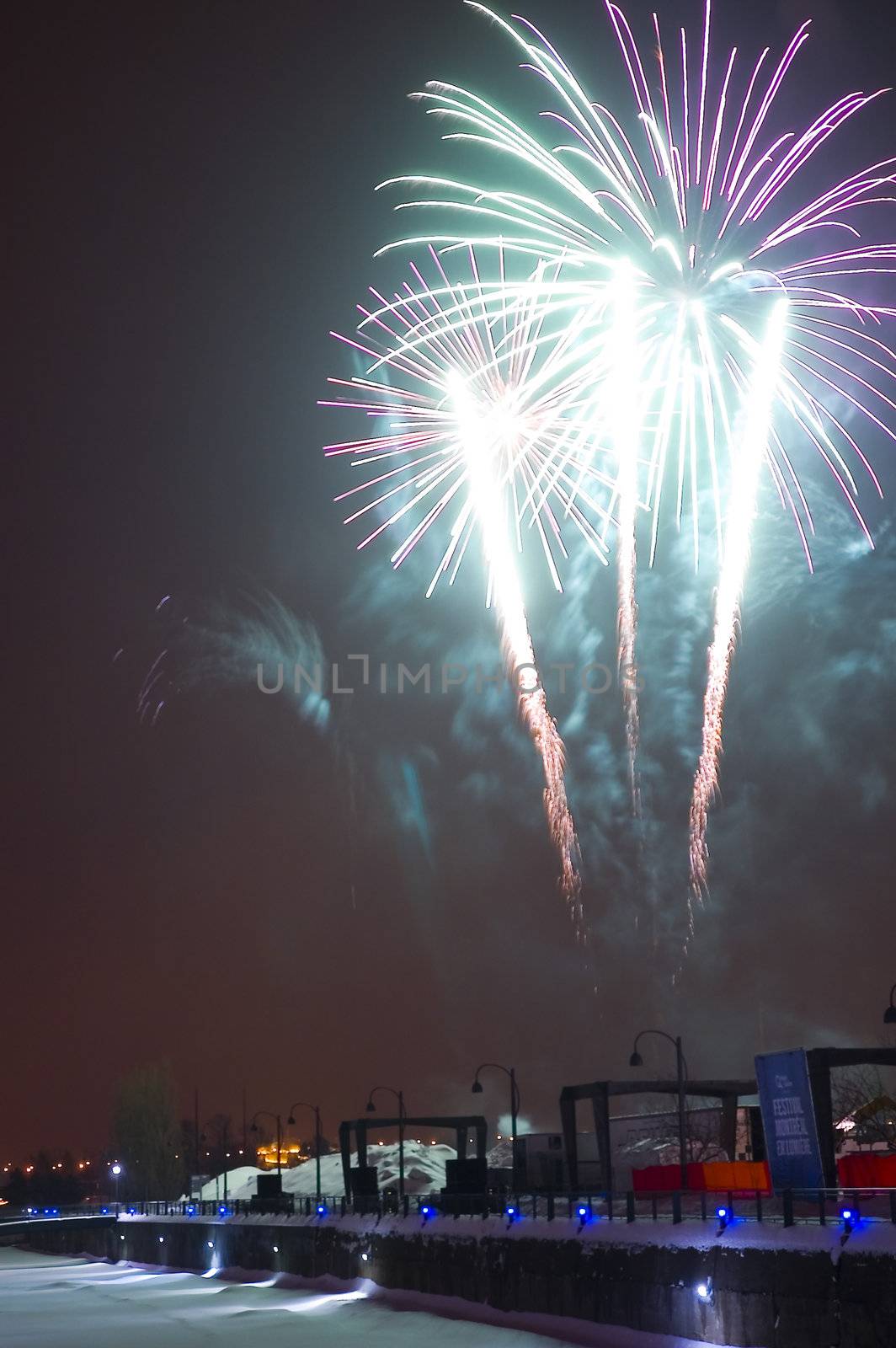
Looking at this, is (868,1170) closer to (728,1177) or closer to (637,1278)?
(637,1278)

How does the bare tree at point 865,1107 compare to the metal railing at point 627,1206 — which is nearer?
the metal railing at point 627,1206

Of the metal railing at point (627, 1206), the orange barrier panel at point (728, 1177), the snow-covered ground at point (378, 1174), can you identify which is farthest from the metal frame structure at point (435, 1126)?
the snow-covered ground at point (378, 1174)

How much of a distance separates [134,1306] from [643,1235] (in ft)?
94.9

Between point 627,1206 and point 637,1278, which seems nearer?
point 637,1278

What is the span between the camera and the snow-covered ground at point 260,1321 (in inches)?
1526

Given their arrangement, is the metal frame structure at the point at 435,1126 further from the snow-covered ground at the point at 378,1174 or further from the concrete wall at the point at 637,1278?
the snow-covered ground at the point at 378,1174

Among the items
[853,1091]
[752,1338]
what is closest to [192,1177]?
[853,1091]

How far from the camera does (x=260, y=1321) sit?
47.2 metres

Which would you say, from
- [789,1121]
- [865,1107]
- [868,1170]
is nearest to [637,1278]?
[789,1121]

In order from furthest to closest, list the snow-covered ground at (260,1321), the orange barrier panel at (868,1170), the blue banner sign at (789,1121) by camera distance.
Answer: the snow-covered ground at (260,1321), the orange barrier panel at (868,1170), the blue banner sign at (789,1121)

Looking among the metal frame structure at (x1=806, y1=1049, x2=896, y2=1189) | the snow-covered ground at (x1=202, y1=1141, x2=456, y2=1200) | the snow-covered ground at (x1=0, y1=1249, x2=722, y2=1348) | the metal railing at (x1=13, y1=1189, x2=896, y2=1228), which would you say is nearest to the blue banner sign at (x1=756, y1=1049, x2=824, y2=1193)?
the metal railing at (x1=13, y1=1189, x2=896, y2=1228)

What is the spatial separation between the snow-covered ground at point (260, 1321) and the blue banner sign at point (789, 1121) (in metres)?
4.76

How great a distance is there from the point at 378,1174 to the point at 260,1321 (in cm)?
7626

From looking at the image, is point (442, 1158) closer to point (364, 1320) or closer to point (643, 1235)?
point (364, 1320)
